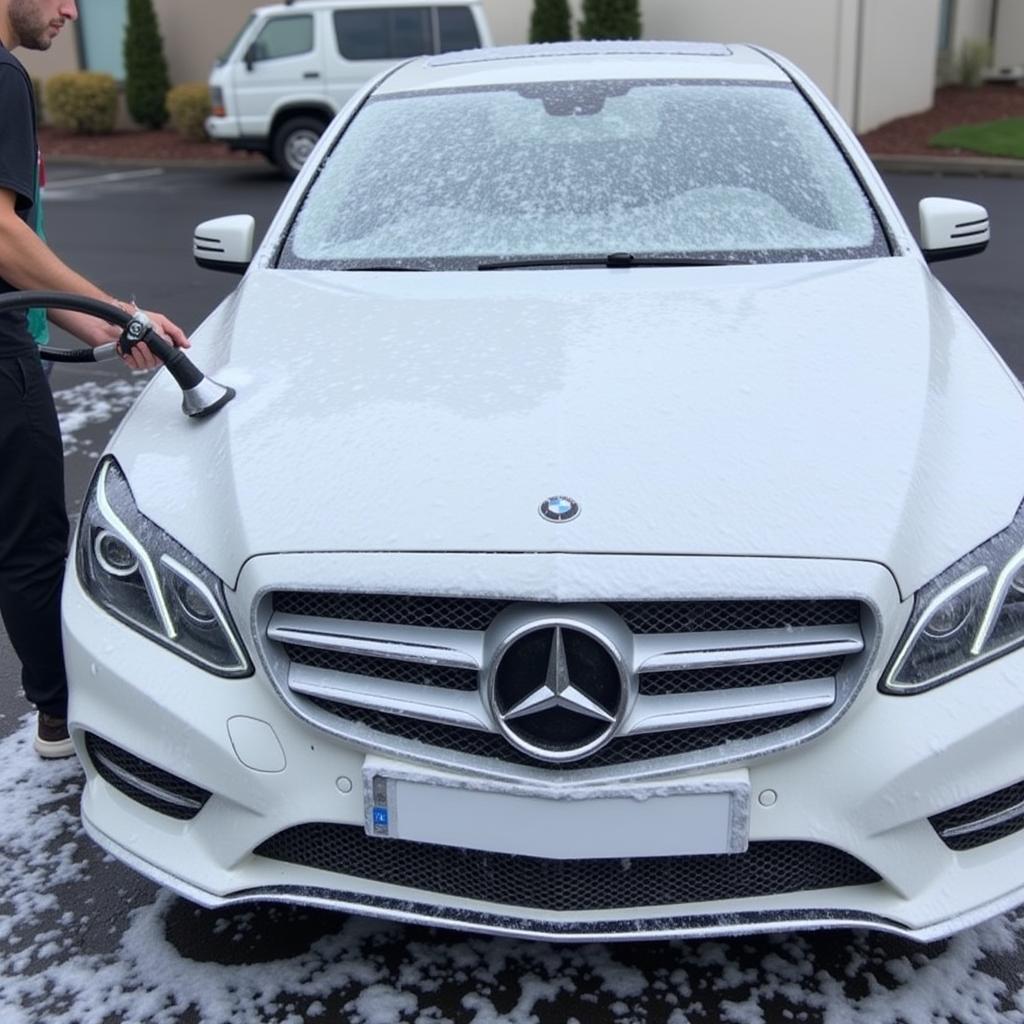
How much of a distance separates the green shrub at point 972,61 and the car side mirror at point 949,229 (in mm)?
17437

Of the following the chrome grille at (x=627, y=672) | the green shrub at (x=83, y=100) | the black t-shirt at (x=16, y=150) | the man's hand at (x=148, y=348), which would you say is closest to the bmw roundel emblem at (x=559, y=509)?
the chrome grille at (x=627, y=672)

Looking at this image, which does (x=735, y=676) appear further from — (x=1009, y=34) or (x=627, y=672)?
(x=1009, y=34)

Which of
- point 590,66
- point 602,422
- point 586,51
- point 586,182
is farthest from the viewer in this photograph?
point 586,51

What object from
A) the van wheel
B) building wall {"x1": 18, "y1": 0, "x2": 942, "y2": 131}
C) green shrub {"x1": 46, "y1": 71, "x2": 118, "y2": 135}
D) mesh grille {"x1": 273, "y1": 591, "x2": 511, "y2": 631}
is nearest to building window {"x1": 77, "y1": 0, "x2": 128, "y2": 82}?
green shrub {"x1": 46, "y1": 71, "x2": 118, "y2": 135}

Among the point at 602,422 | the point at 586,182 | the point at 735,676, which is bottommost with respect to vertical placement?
the point at 735,676

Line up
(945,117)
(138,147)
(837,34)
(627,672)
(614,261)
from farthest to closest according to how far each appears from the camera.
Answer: (138,147) < (945,117) < (837,34) < (614,261) < (627,672)

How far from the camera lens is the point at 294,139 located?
14625 millimetres

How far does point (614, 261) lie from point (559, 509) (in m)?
1.12

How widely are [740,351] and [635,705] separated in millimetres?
852

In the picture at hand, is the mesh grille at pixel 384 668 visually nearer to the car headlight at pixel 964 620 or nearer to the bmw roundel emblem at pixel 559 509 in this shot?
the bmw roundel emblem at pixel 559 509

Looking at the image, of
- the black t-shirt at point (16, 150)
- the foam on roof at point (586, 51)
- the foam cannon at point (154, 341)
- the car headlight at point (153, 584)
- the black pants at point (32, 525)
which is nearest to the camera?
the car headlight at point (153, 584)

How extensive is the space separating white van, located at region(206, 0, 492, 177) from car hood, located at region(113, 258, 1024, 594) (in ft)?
40.5

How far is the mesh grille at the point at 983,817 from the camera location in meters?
1.95

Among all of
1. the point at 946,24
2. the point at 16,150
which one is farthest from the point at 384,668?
the point at 946,24
